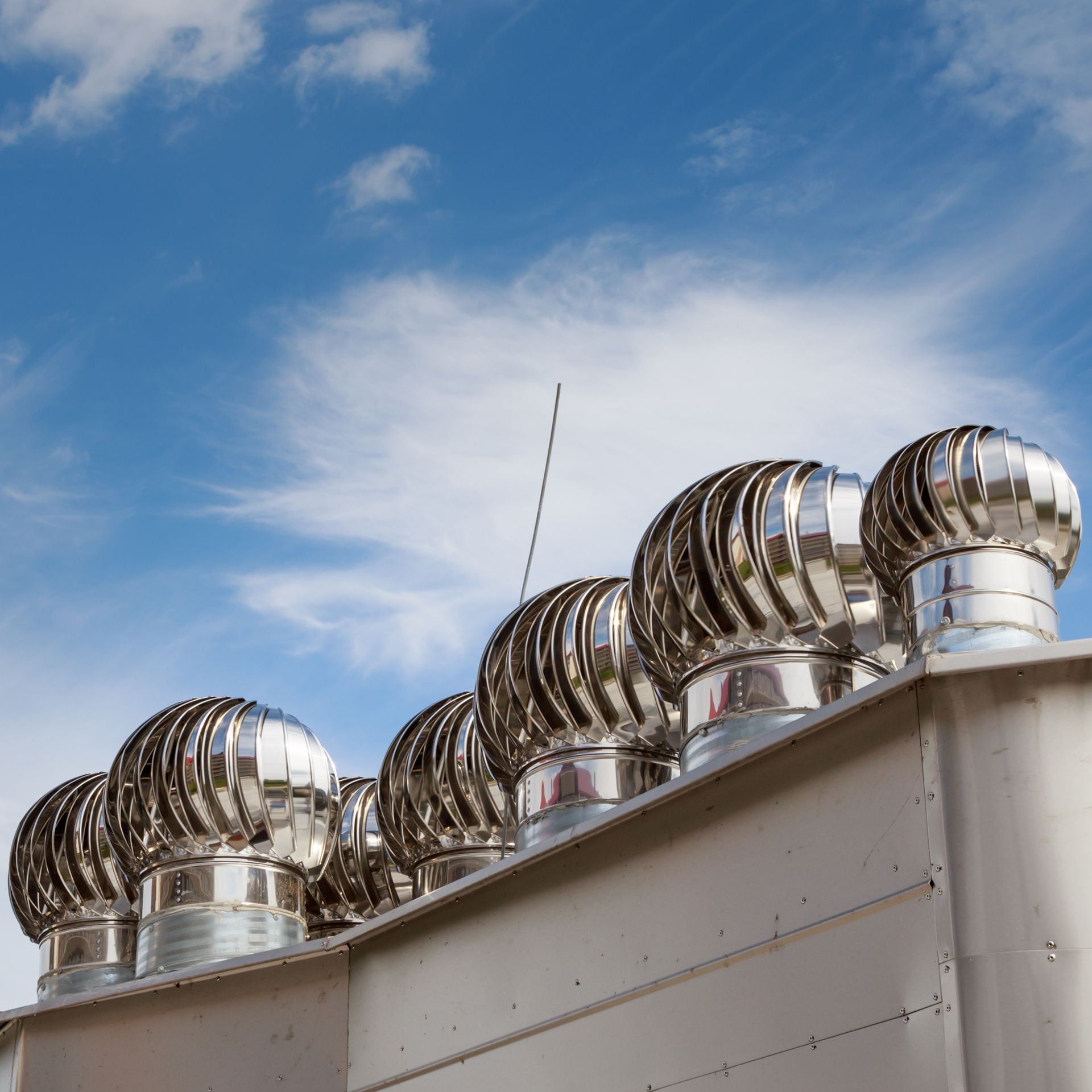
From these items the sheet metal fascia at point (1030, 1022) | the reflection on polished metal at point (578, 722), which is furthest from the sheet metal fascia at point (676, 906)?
the reflection on polished metal at point (578, 722)

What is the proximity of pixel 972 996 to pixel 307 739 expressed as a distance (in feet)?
19.3

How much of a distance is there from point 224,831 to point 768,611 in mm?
3998

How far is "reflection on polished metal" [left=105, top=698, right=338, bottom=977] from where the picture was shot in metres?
8.80

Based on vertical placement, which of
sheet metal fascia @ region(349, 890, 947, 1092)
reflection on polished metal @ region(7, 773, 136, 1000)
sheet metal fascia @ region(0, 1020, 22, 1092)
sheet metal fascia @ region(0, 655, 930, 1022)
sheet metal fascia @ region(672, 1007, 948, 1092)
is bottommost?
sheet metal fascia @ region(672, 1007, 948, 1092)

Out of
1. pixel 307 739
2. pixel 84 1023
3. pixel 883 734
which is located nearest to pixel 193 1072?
pixel 84 1023

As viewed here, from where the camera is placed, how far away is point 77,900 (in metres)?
10.7

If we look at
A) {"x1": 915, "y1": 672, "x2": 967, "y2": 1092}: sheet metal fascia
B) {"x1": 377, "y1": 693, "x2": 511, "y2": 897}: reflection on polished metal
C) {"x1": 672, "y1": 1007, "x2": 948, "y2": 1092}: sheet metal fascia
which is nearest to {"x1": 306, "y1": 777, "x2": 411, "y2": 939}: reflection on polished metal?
{"x1": 377, "y1": 693, "x2": 511, "y2": 897}: reflection on polished metal

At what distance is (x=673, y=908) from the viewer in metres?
5.56

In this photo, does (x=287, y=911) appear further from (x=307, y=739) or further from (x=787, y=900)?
(x=787, y=900)

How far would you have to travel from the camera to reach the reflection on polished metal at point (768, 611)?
6.61 metres

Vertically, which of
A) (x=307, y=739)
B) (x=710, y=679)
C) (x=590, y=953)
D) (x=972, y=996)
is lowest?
(x=972, y=996)

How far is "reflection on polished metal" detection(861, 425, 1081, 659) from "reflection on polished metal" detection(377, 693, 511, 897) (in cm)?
313

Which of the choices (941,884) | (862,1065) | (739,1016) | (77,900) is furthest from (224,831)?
(941,884)

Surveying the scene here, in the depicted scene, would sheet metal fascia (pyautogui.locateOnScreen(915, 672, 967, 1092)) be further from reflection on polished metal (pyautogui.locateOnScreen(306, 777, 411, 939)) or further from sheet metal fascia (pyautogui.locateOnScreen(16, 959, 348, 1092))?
reflection on polished metal (pyautogui.locateOnScreen(306, 777, 411, 939))
